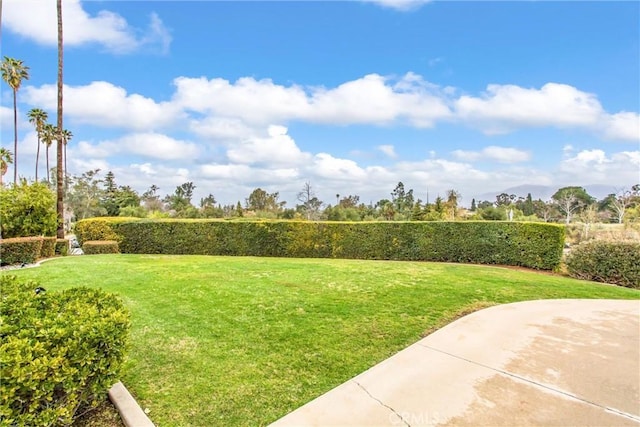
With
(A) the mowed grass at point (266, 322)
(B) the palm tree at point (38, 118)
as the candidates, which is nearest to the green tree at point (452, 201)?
(A) the mowed grass at point (266, 322)

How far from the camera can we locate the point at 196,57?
10.3 meters

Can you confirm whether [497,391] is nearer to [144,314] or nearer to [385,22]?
[144,314]

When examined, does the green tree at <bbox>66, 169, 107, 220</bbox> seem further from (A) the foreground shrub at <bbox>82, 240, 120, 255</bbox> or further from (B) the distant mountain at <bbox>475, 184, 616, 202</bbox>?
(B) the distant mountain at <bbox>475, 184, 616, 202</bbox>

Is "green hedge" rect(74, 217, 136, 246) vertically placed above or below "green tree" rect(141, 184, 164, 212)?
below

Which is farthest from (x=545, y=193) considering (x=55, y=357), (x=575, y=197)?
(x=55, y=357)

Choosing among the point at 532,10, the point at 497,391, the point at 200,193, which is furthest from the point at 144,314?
the point at 200,193

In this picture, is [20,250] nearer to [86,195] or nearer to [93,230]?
[93,230]

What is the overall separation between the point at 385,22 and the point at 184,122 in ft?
34.1

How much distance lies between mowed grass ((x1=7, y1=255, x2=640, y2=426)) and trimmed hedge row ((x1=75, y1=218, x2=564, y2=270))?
3.13 meters

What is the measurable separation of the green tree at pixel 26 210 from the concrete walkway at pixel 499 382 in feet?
41.9

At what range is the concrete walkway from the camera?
2.30 metres

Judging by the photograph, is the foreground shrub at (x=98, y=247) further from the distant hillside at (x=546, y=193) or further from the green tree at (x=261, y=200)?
the distant hillside at (x=546, y=193)

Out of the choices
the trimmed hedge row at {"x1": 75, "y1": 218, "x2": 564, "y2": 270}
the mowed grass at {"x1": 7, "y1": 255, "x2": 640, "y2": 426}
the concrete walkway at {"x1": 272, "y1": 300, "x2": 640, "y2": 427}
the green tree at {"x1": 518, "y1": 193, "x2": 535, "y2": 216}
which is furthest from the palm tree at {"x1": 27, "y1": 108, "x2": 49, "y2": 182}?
the green tree at {"x1": 518, "y1": 193, "x2": 535, "y2": 216}

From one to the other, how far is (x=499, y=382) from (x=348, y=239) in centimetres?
980
